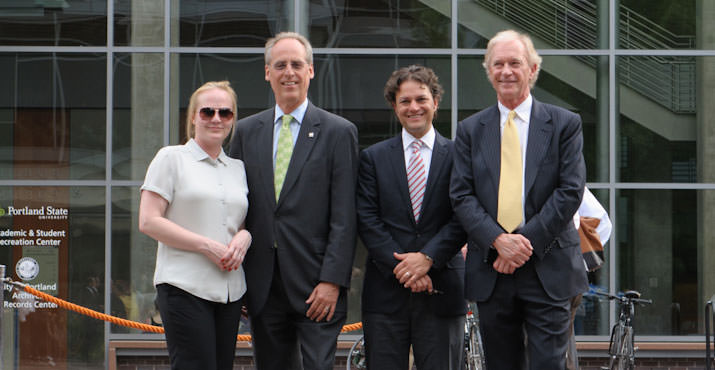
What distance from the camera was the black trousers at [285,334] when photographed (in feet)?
15.3

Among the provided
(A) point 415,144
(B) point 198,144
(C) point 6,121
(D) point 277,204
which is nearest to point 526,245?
(A) point 415,144

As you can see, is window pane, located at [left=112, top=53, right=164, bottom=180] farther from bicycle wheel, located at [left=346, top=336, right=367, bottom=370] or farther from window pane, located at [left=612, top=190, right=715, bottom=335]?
window pane, located at [left=612, top=190, right=715, bottom=335]

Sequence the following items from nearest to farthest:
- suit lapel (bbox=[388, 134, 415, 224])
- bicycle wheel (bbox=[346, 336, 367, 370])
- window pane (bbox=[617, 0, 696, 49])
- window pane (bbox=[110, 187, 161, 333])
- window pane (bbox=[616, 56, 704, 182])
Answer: suit lapel (bbox=[388, 134, 415, 224]) < bicycle wheel (bbox=[346, 336, 367, 370]) < window pane (bbox=[110, 187, 161, 333]) < window pane (bbox=[616, 56, 704, 182]) < window pane (bbox=[617, 0, 696, 49])

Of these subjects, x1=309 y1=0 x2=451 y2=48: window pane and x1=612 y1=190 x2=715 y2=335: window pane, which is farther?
x1=309 y1=0 x2=451 y2=48: window pane

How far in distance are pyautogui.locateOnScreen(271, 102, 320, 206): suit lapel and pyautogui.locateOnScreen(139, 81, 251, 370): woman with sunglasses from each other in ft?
0.78

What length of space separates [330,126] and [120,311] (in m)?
5.65

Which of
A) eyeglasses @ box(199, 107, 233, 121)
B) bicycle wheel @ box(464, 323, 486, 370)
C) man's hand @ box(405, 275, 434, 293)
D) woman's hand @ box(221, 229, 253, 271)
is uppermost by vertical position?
eyeglasses @ box(199, 107, 233, 121)

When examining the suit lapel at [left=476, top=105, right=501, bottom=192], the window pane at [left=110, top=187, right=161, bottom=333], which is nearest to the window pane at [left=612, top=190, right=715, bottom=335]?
the window pane at [left=110, top=187, right=161, bottom=333]

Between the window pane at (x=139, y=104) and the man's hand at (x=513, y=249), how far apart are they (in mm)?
6295

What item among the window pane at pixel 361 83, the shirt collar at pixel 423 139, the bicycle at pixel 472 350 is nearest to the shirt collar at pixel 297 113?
the shirt collar at pixel 423 139

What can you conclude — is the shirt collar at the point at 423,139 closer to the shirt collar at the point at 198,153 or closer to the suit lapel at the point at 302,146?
the suit lapel at the point at 302,146

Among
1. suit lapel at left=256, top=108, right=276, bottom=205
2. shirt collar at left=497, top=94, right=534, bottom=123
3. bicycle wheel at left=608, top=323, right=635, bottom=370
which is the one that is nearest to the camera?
shirt collar at left=497, top=94, right=534, bottom=123

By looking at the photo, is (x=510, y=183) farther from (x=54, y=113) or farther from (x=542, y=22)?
(x=54, y=113)

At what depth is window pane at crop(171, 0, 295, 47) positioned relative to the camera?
999cm
